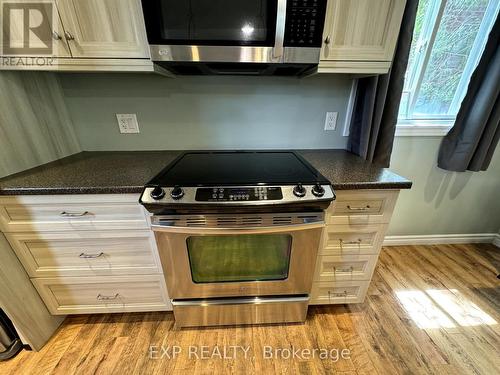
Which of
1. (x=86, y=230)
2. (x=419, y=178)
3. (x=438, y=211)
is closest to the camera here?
(x=86, y=230)

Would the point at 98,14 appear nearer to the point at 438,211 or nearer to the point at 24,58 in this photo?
the point at 24,58

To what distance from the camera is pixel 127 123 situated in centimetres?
137

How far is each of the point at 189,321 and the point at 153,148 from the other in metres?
1.15

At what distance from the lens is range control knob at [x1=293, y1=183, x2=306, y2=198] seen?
883 millimetres

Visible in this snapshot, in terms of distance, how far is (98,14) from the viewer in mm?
889

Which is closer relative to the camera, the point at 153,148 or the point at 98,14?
the point at 98,14

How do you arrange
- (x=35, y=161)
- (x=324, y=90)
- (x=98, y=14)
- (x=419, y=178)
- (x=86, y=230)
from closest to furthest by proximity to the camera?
(x=98, y=14) < (x=86, y=230) < (x=35, y=161) < (x=324, y=90) < (x=419, y=178)

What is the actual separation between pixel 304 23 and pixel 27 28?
3.97ft

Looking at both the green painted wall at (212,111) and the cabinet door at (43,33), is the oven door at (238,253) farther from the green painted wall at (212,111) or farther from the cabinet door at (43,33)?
the cabinet door at (43,33)

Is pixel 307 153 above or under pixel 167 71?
under

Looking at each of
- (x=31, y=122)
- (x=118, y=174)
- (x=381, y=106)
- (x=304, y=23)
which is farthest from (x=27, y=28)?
(x=381, y=106)

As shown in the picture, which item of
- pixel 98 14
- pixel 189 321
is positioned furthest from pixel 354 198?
pixel 98 14

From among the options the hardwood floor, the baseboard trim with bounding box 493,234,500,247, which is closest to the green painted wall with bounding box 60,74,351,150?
the hardwood floor

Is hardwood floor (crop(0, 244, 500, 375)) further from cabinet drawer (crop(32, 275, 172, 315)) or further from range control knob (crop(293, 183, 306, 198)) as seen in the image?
range control knob (crop(293, 183, 306, 198))
